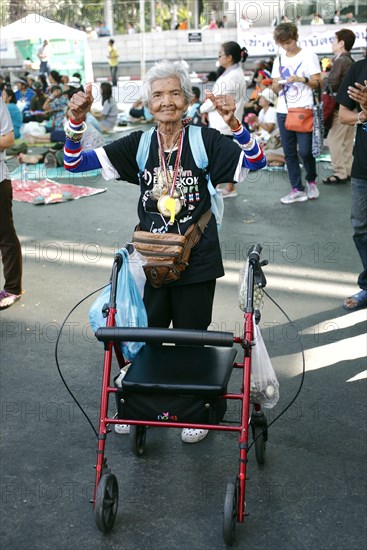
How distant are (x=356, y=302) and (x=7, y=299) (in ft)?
9.22

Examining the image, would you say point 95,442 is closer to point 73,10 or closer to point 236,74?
point 236,74

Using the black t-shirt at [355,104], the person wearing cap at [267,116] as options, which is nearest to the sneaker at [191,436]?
the black t-shirt at [355,104]

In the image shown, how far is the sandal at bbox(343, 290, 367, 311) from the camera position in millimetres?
5965

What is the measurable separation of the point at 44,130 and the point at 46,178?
13.8 ft

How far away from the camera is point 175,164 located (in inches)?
146

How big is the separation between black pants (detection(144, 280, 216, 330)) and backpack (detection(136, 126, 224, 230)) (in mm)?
382

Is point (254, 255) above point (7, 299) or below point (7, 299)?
above

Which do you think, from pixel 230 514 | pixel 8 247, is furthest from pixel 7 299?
pixel 230 514

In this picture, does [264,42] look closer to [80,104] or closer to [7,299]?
[7,299]

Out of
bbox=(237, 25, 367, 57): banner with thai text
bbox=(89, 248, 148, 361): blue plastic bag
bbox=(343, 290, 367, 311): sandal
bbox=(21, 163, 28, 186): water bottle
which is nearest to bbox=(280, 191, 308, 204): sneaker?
bbox=(343, 290, 367, 311): sandal

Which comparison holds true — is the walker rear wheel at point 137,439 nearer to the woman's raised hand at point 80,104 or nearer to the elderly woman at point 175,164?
the elderly woman at point 175,164

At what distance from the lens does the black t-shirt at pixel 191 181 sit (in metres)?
3.70

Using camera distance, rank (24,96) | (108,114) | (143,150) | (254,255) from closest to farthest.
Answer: (254,255), (143,150), (108,114), (24,96)

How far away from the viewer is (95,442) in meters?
4.06
